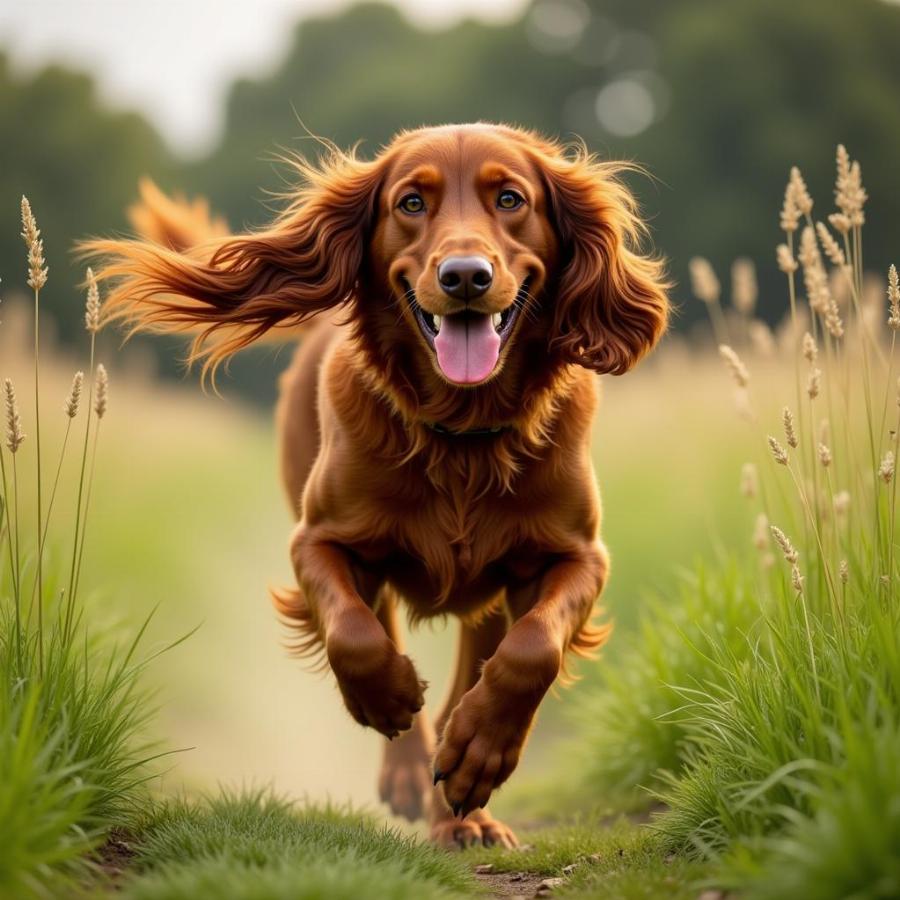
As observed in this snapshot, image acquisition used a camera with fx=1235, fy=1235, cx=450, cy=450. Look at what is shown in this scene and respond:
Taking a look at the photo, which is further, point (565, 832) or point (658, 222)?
point (658, 222)

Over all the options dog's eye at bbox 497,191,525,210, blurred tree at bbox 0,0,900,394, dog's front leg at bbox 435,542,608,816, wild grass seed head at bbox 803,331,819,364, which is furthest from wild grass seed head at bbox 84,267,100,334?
blurred tree at bbox 0,0,900,394

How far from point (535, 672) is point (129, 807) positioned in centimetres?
102

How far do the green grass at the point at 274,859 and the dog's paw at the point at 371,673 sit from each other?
0.29 metres

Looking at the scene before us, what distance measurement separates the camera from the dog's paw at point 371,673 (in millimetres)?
3035

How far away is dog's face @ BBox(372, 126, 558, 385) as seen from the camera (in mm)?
3088

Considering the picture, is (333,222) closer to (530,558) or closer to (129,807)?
(530,558)

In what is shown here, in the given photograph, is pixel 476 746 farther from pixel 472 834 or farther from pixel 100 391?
pixel 100 391

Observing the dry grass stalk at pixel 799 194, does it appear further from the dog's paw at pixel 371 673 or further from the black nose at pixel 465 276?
the dog's paw at pixel 371 673

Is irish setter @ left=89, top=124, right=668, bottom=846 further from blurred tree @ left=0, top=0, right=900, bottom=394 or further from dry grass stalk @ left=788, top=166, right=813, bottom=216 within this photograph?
blurred tree @ left=0, top=0, right=900, bottom=394

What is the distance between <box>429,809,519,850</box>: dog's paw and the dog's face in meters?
1.45

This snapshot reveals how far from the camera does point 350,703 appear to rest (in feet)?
10.2

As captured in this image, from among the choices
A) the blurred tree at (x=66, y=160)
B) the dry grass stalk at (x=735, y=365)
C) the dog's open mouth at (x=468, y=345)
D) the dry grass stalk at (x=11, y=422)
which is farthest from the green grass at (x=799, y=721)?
the blurred tree at (x=66, y=160)

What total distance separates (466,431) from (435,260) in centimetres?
57

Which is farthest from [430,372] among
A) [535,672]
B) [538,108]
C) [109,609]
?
[538,108]
